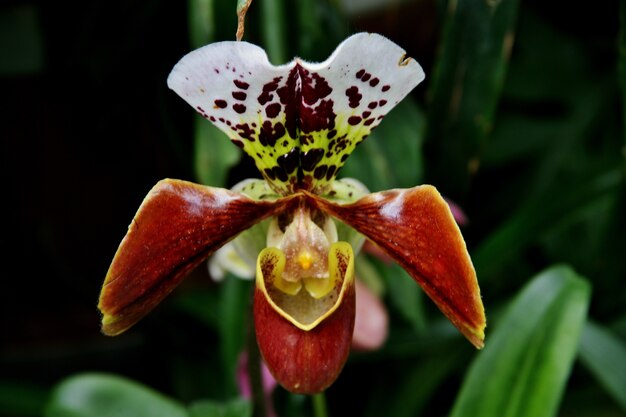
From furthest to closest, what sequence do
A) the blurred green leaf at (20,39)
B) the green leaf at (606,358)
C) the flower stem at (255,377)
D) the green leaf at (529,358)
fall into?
the blurred green leaf at (20,39), the green leaf at (606,358), the green leaf at (529,358), the flower stem at (255,377)

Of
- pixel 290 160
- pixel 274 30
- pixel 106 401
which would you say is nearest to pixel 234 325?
pixel 106 401

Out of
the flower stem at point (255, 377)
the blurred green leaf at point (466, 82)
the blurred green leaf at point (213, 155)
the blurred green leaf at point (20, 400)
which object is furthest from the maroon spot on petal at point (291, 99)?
the blurred green leaf at point (20, 400)

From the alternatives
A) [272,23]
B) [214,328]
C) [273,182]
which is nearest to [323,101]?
[273,182]

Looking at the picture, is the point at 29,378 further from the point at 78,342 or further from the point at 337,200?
the point at 337,200

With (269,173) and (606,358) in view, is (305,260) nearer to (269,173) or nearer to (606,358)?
(269,173)

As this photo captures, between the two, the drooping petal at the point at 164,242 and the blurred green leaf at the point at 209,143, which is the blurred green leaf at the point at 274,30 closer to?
the blurred green leaf at the point at 209,143

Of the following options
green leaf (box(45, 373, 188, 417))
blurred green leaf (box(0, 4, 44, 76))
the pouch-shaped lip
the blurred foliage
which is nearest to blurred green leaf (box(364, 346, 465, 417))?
the blurred foliage
